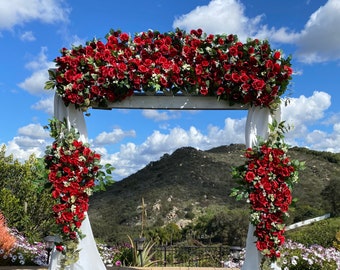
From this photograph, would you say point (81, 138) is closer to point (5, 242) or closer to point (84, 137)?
point (84, 137)

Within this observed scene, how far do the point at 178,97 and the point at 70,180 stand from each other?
1.59 meters

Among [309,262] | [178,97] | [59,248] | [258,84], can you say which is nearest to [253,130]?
[258,84]

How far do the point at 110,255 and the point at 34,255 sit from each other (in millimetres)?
1417

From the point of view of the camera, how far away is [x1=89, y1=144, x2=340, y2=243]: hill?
2325 cm

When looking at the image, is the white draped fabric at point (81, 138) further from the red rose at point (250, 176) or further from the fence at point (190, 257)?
the fence at point (190, 257)

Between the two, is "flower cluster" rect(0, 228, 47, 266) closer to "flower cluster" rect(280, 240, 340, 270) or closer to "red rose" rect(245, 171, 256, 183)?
"flower cluster" rect(280, 240, 340, 270)

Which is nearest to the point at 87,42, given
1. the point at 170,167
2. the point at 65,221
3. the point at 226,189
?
the point at 65,221

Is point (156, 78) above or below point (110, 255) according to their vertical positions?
above

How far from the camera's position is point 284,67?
536 cm

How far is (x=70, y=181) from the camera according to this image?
534 cm

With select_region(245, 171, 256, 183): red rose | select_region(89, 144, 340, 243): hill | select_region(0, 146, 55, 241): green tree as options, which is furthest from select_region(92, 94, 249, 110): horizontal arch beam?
select_region(89, 144, 340, 243): hill

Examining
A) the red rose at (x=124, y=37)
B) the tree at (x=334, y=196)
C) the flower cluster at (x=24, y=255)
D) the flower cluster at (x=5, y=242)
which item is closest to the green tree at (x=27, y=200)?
the flower cluster at (x=24, y=255)

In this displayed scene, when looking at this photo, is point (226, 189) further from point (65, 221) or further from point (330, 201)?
point (65, 221)

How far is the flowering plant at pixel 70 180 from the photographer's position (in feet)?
17.4
